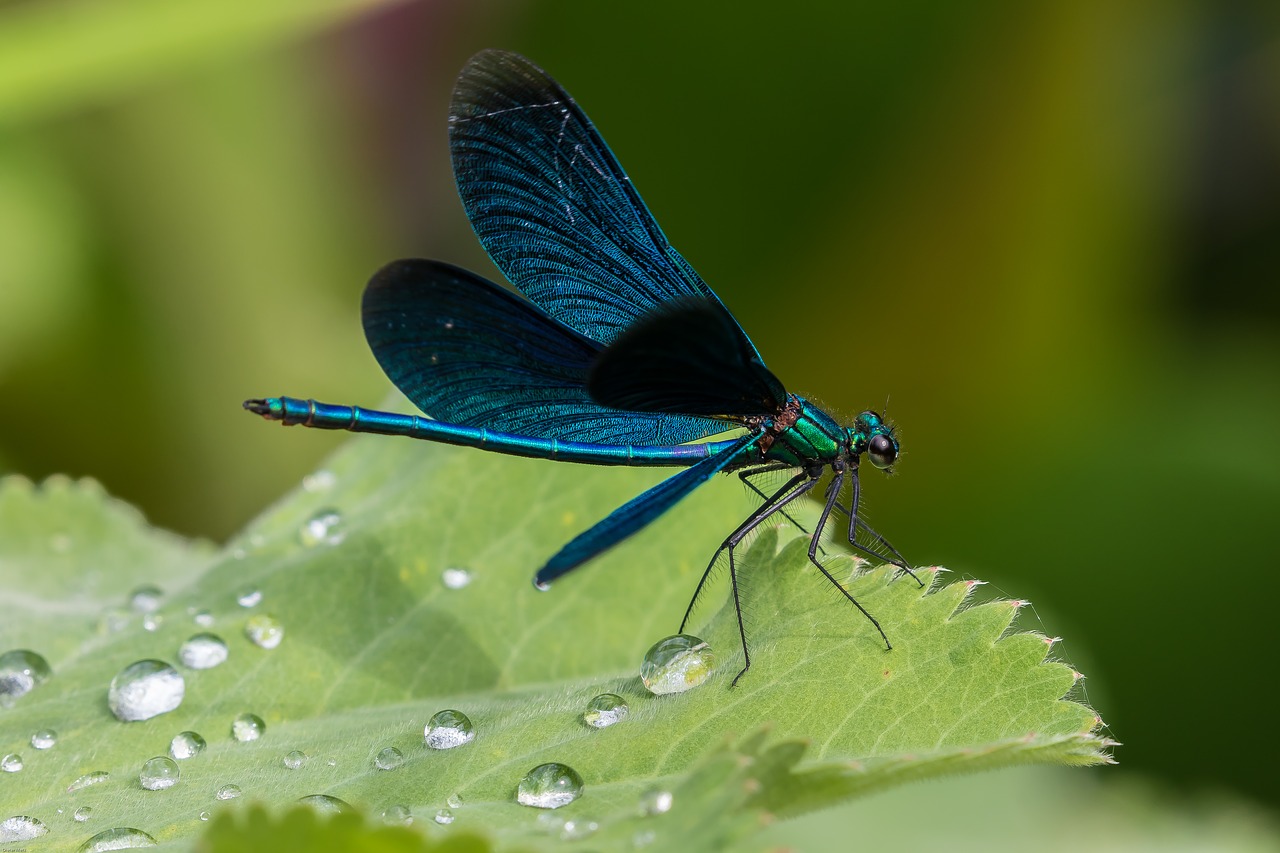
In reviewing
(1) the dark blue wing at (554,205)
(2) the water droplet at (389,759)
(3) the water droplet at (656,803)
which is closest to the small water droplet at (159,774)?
(2) the water droplet at (389,759)

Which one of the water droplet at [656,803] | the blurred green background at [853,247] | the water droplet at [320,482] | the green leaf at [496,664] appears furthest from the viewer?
the blurred green background at [853,247]

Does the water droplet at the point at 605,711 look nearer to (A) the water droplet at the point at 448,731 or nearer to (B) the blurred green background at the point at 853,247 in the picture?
(A) the water droplet at the point at 448,731

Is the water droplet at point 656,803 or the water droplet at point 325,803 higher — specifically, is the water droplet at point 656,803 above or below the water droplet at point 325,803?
below

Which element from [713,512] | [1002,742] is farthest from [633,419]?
[1002,742]

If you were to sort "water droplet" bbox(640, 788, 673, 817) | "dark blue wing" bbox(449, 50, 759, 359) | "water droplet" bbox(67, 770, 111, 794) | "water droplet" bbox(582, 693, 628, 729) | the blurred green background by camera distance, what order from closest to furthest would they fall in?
1. "water droplet" bbox(640, 788, 673, 817)
2. "water droplet" bbox(582, 693, 628, 729)
3. "water droplet" bbox(67, 770, 111, 794)
4. "dark blue wing" bbox(449, 50, 759, 359)
5. the blurred green background

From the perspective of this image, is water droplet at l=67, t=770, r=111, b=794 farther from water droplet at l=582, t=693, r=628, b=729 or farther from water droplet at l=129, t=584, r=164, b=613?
water droplet at l=582, t=693, r=628, b=729

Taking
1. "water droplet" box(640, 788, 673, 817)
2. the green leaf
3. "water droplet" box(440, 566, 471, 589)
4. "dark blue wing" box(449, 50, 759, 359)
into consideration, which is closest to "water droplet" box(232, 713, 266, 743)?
the green leaf

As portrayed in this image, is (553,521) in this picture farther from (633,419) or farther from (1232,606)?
(1232,606)
